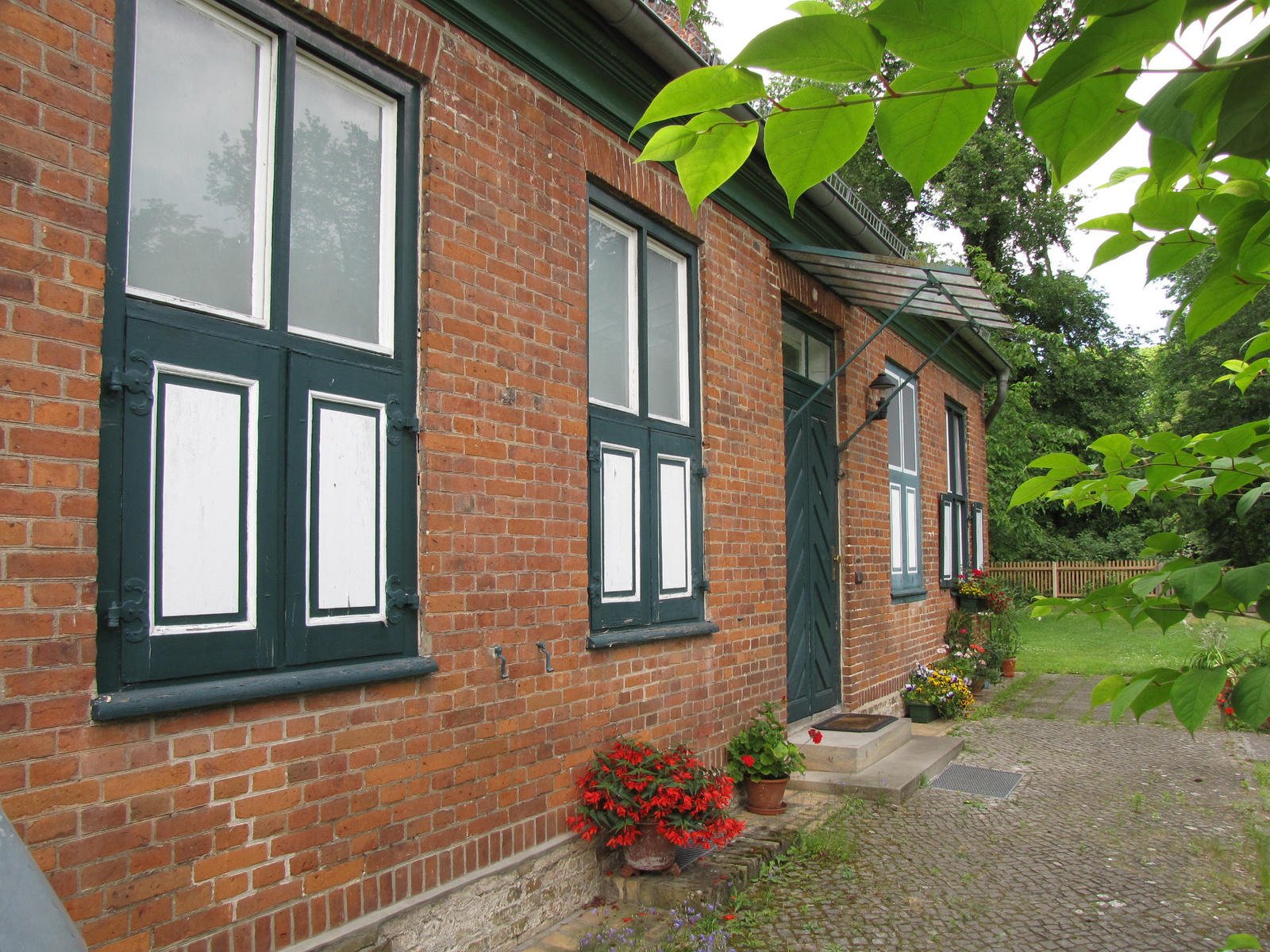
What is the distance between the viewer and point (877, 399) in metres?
8.52

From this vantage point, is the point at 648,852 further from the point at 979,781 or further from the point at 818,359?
the point at 818,359

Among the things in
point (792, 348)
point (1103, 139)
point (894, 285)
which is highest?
point (894, 285)

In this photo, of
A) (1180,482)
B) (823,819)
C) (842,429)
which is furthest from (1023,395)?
(1180,482)

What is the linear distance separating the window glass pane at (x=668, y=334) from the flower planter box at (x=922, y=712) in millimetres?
4846

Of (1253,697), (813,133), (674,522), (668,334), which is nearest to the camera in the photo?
(813,133)

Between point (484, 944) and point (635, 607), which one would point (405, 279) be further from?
point (484, 944)

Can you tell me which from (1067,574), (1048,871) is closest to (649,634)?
(1048,871)

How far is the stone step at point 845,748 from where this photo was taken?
6.17 m

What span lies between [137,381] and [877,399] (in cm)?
699

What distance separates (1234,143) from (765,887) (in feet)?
14.2

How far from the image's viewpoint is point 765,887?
4.44m

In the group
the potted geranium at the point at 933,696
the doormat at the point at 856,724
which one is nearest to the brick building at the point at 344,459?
the doormat at the point at 856,724

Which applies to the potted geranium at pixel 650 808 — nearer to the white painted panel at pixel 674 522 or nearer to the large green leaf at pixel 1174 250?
the white painted panel at pixel 674 522

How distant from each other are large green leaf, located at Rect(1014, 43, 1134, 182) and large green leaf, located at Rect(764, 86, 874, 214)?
6.6 inches
